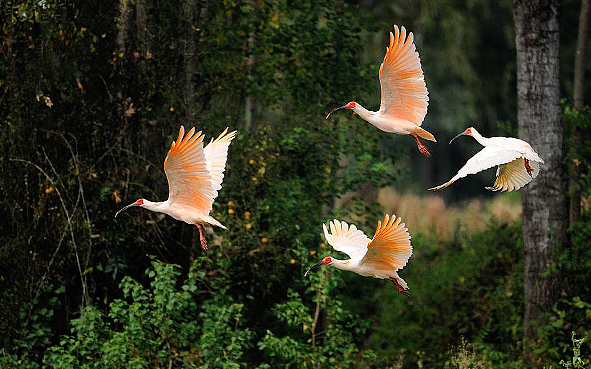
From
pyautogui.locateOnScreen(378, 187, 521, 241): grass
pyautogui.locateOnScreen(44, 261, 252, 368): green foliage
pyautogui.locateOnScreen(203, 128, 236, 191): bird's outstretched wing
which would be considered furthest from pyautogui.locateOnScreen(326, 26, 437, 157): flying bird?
pyautogui.locateOnScreen(378, 187, 521, 241): grass

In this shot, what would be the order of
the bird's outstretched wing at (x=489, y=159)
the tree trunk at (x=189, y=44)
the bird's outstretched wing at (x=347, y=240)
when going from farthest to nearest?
the tree trunk at (x=189, y=44) < the bird's outstretched wing at (x=347, y=240) < the bird's outstretched wing at (x=489, y=159)

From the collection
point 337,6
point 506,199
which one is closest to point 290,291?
point 337,6

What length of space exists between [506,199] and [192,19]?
29.1 feet

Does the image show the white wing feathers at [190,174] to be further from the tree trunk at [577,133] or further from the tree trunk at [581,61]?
the tree trunk at [581,61]

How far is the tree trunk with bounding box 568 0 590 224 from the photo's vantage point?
35.2 feet

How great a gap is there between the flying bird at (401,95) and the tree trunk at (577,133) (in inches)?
153

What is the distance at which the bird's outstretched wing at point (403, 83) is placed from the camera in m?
6.96

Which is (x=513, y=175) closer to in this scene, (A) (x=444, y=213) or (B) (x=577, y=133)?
(B) (x=577, y=133)

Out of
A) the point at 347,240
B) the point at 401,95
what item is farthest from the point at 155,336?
the point at 401,95

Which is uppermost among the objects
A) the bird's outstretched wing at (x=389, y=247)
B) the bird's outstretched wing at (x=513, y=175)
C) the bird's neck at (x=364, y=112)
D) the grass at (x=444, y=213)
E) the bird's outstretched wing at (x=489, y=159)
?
the bird's neck at (x=364, y=112)

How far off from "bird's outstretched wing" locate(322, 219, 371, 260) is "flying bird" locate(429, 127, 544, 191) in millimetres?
1066

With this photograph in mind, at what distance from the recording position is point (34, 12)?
30.7 ft

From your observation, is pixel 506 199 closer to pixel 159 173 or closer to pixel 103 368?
pixel 159 173

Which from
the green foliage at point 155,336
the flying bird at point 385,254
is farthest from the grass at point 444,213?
the flying bird at point 385,254
